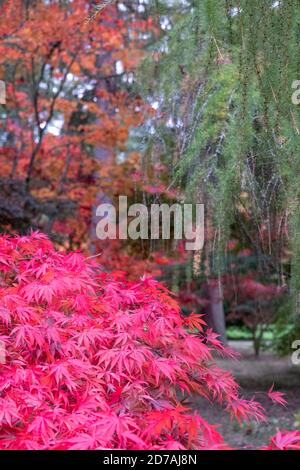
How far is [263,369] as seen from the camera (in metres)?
9.78

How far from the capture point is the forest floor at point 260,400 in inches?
228

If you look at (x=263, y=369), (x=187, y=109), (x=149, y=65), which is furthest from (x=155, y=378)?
(x=263, y=369)

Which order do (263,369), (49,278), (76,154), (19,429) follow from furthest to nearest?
(263,369) → (76,154) → (49,278) → (19,429)

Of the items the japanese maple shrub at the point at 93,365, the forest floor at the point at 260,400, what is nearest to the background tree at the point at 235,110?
the japanese maple shrub at the point at 93,365

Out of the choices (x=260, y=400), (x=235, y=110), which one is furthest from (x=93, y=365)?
(x=260, y=400)

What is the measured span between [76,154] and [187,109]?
449cm

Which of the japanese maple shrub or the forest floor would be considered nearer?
the japanese maple shrub

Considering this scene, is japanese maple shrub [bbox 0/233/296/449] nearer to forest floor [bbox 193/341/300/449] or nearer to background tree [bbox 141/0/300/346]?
background tree [bbox 141/0/300/346]

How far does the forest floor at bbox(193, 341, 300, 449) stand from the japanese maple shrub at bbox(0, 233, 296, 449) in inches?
54.9

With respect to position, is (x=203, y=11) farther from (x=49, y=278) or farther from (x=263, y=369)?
(x=263, y=369)

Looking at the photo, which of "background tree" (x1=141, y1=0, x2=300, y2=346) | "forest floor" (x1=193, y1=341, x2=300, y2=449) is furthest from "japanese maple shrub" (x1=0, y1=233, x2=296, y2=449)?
"forest floor" (x1=193, y1=341, x2=300, y2=449)

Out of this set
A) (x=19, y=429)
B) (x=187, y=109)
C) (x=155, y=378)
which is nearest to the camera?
(x=19, y=429)

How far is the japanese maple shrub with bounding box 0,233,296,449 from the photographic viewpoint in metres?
1.81

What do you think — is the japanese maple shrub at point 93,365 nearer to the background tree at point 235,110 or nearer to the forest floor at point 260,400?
the background tree at point 235,110
